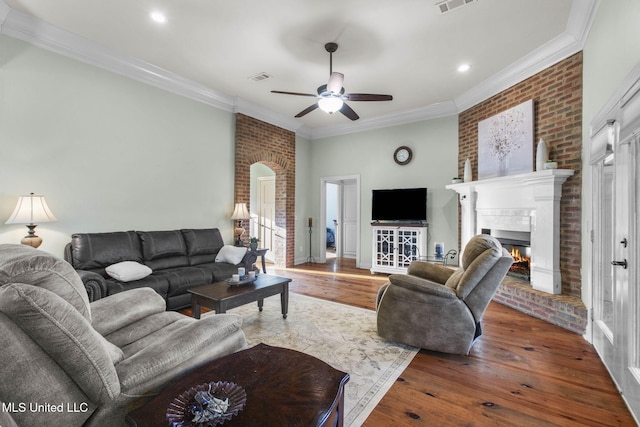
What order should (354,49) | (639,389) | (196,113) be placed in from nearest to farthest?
(639,389) → (354,49) → (196,113)

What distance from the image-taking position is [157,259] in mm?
3939

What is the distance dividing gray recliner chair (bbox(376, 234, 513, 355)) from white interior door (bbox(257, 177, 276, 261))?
16.4 feet

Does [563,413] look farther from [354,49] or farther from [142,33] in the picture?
[142,33]

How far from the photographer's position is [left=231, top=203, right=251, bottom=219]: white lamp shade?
5227 mm

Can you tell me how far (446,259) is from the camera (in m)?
5.36

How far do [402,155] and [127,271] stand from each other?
497 centimetres

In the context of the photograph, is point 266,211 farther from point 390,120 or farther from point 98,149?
point 98,149

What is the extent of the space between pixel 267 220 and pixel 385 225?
10.4 ft

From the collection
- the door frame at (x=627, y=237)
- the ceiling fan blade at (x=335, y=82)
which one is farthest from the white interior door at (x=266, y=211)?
the door frame at (x=627, y=237)

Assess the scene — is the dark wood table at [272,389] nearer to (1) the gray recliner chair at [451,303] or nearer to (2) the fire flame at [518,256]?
(1) the gray recliner chair at [451,303]

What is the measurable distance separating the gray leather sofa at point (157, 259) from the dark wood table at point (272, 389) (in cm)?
223

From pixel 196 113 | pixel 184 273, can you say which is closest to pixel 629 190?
pixel 184 273

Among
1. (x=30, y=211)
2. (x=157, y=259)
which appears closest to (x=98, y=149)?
(x=30, y=211)

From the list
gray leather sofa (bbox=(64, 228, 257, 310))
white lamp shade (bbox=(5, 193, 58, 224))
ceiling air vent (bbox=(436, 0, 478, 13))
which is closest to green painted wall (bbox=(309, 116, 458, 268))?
ceiling air vent (bbox=(436, 0, 478, 13))
